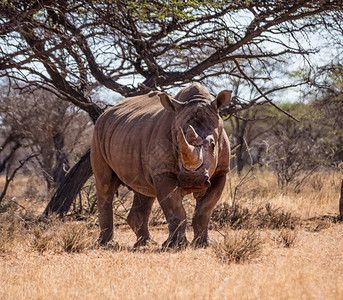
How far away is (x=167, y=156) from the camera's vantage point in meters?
5.77

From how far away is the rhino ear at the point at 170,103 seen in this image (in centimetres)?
573

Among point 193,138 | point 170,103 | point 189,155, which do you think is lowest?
point 189,155

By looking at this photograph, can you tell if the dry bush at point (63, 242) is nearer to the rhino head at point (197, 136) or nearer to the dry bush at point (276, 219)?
the rhino head at point (197, 136)

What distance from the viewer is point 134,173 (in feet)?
21.5

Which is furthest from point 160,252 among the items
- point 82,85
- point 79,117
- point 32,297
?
point 79,117

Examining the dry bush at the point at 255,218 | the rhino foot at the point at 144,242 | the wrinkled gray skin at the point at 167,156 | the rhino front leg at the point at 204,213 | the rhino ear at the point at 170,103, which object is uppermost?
the rhino ear at the point at 170,103

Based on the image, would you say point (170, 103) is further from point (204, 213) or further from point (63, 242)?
point (63, 242)

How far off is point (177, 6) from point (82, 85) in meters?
2.39

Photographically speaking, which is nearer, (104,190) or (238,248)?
(238,248)

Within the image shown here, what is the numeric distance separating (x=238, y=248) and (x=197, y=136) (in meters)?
1.12

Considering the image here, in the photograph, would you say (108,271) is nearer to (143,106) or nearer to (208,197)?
(208,197)

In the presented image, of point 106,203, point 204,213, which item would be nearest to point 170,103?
point 204,213

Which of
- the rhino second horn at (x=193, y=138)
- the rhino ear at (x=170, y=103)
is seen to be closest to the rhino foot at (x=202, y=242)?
the rhino second horn at (x=193, y=138)

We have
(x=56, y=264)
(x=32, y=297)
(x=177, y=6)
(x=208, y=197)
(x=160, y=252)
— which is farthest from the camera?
(x=177, y=6)
